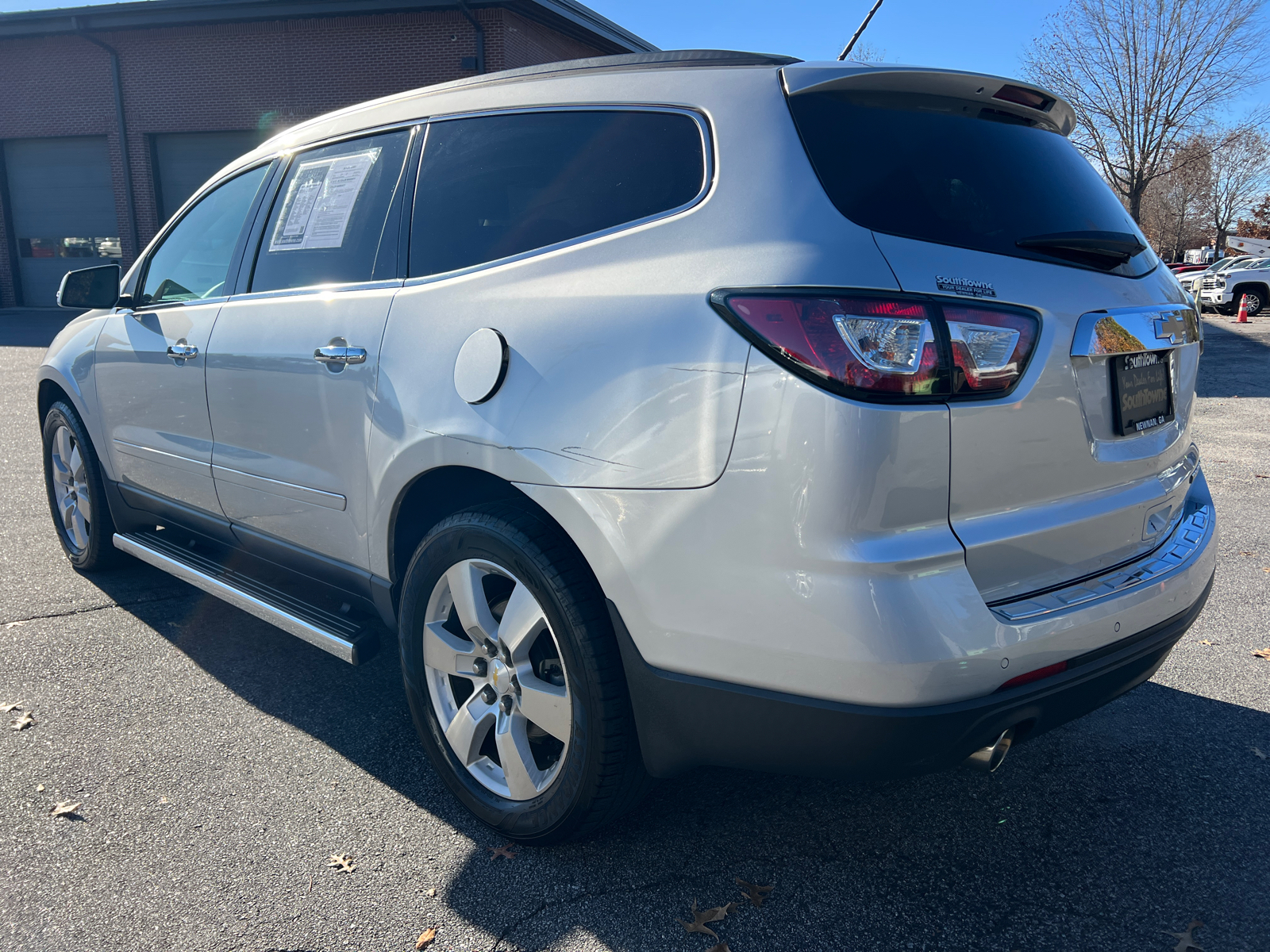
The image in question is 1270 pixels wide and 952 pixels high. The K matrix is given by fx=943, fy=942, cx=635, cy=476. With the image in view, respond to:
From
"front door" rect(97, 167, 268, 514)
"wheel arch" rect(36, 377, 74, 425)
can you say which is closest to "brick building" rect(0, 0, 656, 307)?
"wheel arch" rect(36, 377, 74, 425)

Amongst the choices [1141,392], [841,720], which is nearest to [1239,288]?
[1141,392]

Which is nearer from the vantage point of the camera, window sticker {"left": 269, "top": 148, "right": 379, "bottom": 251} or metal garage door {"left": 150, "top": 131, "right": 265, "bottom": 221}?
window sticker {"left": 269, "top": 148, "right": 379, "bottom": 251}

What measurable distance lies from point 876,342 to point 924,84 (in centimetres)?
73

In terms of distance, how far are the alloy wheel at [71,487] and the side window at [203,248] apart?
0.98m

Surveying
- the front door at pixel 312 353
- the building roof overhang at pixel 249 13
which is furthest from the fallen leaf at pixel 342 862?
the building roof overhang at pixel 249 13

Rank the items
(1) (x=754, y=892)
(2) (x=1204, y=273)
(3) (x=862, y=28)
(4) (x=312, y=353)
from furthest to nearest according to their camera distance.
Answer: (2) (x=1204, y=273) → (3) (x=862, y=28) → (4) (x=312, y=353) → (1) (x=754, y=892)

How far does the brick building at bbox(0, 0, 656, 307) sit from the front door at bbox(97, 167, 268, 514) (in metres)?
17.3

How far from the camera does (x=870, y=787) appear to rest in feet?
8.88

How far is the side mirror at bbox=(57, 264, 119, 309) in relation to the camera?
402cm

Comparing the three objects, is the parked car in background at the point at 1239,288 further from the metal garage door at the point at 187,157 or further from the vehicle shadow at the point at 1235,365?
the metal garage door at the point at 187,157

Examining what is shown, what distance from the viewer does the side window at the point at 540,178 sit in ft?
7.01

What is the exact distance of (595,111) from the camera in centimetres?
233

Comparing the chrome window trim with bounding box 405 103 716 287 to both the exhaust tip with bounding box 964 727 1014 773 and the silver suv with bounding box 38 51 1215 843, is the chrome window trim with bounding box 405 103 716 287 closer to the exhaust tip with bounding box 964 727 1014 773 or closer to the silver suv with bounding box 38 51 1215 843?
the silver suv with bounding box 38 51 1215 843

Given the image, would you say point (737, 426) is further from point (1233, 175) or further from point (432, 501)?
point (1233, 175)
